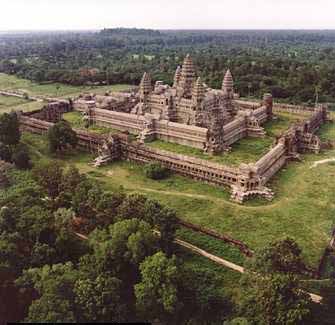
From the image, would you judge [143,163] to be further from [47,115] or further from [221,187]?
[47,115]

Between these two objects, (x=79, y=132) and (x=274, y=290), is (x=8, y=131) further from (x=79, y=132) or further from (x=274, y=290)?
(x=274, y=290)

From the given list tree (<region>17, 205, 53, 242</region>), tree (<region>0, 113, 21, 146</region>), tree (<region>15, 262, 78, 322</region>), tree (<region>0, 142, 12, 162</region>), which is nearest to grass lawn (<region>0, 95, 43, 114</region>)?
tree (<region>0, 113, 21, 146</region>)

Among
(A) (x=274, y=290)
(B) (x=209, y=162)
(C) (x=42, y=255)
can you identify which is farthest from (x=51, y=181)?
(A) (x=274, y=290)

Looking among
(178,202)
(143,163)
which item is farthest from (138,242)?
(143,163)

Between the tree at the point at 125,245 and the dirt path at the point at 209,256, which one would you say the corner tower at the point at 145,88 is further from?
the tree at the point at 125,245

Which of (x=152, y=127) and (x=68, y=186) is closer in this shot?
(x=68, y=186)

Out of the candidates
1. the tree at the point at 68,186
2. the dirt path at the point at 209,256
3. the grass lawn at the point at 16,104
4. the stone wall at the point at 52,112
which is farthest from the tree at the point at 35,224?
the grass lawn at the point at 16,104
